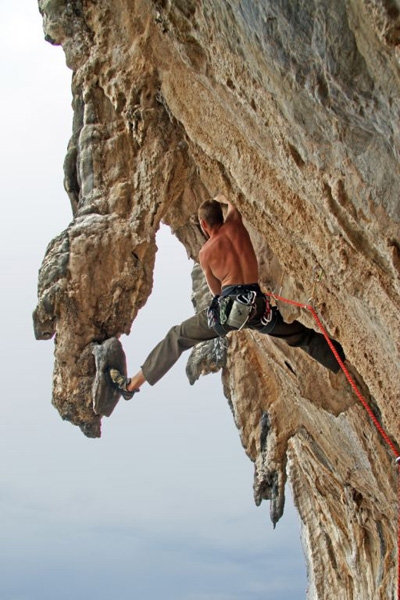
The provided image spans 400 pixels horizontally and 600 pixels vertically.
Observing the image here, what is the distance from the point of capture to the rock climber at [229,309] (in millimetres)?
5152

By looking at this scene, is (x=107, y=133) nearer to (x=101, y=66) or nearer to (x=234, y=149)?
(x=101, y=66)

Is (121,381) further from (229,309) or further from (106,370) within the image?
(229,309)

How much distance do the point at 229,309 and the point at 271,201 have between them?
96 cm

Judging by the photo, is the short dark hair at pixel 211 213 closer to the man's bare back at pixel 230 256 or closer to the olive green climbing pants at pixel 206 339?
the man's bare back at pixel 230 256

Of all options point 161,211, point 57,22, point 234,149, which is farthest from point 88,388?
point 57,22

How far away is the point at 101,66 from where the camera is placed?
5902 millimetres

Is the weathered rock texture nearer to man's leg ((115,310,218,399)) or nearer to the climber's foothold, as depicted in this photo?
the climber's foothold

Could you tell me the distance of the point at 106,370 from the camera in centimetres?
600

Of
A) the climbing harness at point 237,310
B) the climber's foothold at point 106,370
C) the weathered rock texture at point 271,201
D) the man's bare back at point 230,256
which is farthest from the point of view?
the climber's foothold at point 106,370

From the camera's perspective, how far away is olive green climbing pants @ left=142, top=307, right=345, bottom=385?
532 centimetres

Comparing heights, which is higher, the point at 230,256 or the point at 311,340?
the point at 230,256

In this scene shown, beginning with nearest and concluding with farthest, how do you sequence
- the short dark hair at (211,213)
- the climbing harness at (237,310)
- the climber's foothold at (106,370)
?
the climbing harness at (237,310), the short dark hair at (211,213), the climber's foothold at (106,370)

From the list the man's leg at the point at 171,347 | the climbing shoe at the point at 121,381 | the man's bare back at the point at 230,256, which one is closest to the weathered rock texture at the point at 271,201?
the man's bare back at the point at 230,256

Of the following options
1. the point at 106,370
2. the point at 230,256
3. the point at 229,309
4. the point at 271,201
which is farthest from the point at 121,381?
the point at 271,201
